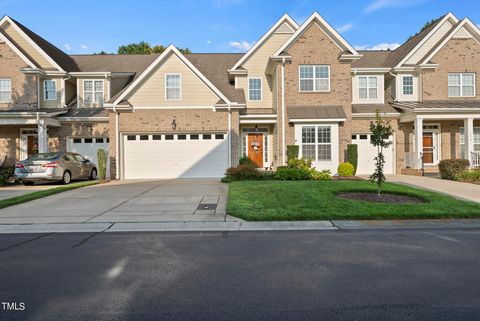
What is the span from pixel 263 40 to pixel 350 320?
1992 centimetres

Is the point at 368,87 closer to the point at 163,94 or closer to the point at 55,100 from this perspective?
the point at 163,94

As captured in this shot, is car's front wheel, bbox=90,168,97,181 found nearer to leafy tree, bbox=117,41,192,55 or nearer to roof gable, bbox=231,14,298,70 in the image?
roof gable, bbox=231,14,298,70

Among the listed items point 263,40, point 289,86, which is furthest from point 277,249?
point 263,40

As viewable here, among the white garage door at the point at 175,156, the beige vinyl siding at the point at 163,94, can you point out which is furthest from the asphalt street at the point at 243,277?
the beige vinyl siding at the point at 163,94

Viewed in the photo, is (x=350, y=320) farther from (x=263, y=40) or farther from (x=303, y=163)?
(x=263, y=40)

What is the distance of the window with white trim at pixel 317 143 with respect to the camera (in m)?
17.5

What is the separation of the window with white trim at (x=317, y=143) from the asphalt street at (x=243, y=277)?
1111 cm

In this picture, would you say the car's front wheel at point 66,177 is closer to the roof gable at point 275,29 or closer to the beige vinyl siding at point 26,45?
the beige vinyl siding at point 26,45

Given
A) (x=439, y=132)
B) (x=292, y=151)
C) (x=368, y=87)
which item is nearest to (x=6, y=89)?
(x=292, y=151)

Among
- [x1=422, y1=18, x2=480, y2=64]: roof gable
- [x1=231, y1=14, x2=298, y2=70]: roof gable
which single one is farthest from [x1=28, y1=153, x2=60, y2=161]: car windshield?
[x1=422, y1=18, x2=480, y2=64]: roof gable

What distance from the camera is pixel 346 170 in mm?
16406

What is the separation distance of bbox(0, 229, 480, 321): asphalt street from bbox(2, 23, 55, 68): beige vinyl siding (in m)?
18.1

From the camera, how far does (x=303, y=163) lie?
1566cm

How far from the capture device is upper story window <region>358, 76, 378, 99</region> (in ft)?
68.9
